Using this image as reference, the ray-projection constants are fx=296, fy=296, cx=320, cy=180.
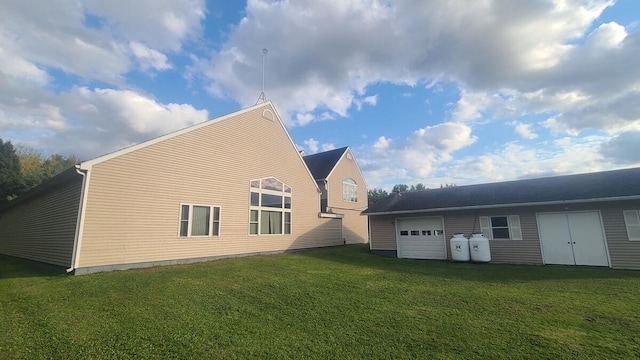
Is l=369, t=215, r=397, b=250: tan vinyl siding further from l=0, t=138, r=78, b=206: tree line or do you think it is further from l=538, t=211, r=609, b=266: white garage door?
l=0, t=138, r=78, b=206: tree line

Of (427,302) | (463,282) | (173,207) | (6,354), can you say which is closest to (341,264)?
(463,282)

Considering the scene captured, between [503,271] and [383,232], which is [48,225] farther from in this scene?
[503,271]

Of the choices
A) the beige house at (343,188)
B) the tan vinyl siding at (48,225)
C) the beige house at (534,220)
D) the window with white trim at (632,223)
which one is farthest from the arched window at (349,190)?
the tan vinyl siding at (48,225)

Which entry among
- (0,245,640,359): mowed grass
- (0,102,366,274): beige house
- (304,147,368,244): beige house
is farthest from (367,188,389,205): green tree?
(0,245,640,359): mowed grass

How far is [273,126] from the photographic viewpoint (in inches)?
685

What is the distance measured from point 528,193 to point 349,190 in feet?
45.6

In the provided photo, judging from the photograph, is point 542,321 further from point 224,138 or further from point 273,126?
point 273,126

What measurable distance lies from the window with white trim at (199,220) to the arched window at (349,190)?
12909 millimetres

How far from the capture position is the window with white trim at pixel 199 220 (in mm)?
12519

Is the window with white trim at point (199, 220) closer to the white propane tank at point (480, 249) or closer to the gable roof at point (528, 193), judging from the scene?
the gable roof at point (528, 193)

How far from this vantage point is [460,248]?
45.4 feet

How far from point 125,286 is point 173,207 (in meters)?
4.51

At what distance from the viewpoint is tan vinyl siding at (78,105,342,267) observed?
10.5 metres

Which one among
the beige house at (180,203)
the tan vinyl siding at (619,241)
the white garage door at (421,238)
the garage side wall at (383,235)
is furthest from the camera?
the garage side wall at (383,235)
